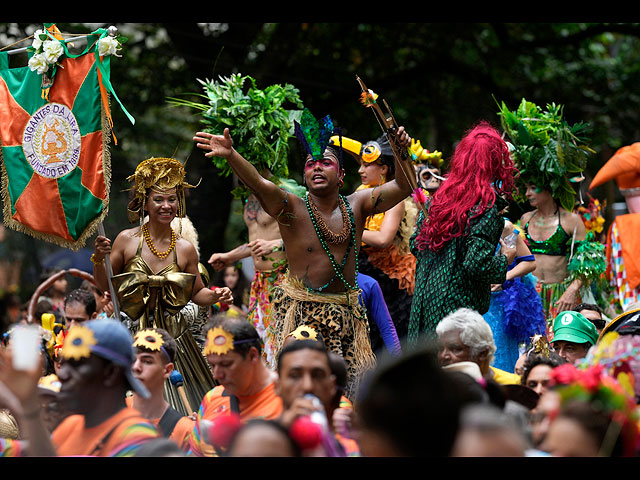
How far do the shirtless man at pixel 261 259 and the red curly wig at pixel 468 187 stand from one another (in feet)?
6.06

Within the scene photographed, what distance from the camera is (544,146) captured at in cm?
826

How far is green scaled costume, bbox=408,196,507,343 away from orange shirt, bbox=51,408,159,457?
2.59 meters

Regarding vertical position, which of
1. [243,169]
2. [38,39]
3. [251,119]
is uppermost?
[38,39]

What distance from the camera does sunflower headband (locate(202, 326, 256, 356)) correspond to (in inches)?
174

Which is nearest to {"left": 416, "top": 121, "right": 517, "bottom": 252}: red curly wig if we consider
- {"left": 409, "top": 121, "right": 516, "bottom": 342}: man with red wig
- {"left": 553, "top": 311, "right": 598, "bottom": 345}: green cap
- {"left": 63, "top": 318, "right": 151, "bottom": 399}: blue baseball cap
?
{"left": 409, "top": 121, "right": 516, "bottom": 342}: man with red wig

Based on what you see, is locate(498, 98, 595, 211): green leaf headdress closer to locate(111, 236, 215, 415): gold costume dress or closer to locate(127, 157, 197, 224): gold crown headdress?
locate(127, 157, 197, 224): gold crown headdress

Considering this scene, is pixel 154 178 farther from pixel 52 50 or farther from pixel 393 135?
pixel 393 135

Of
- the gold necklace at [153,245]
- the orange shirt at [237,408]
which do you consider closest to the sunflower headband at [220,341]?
the orange shirt at [237,408]

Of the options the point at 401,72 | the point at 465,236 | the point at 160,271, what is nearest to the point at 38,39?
the point at 160,271

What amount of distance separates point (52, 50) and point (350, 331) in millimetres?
3027

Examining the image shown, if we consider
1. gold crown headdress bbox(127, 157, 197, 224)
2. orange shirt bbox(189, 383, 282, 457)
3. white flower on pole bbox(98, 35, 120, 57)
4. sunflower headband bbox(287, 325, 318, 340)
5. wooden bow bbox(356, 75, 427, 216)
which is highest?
white flower on pole bbox(98, 35, 120, 57)

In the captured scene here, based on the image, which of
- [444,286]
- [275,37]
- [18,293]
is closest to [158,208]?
[444,286]

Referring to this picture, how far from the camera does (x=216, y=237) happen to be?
13.7 m

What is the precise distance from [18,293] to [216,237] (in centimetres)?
675
